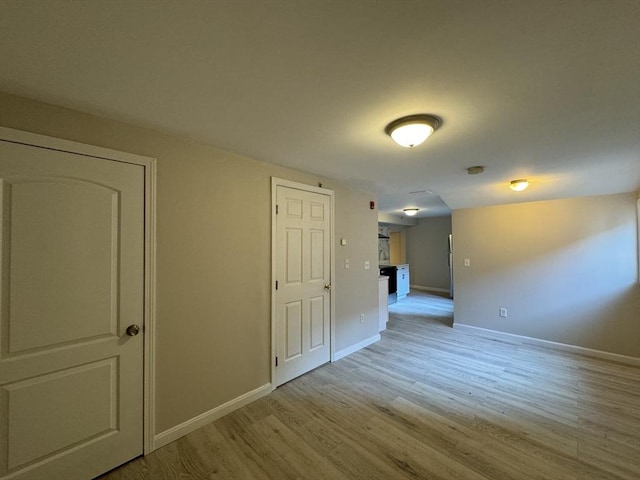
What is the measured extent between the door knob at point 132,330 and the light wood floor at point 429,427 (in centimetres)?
88

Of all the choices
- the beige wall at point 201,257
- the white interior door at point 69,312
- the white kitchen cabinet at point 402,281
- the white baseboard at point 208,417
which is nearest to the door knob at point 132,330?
the white interior door at point 69,312

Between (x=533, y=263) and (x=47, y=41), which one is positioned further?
(x=533, y=263)

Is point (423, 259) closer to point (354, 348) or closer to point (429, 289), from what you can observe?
point (429, 289)

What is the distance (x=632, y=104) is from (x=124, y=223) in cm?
324

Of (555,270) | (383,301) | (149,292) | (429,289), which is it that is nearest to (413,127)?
(149,292)

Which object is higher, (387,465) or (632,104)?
(632,104)

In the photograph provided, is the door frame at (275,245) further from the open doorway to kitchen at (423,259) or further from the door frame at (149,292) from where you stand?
the open doorway to kitchen at (423,259)

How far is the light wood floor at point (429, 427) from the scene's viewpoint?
5.61ft

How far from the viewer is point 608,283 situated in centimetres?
334

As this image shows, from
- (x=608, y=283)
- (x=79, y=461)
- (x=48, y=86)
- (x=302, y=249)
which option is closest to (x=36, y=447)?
(x=79, y=461)

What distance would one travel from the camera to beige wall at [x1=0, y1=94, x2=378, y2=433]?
1752mm

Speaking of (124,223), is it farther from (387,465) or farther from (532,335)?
(532,335)

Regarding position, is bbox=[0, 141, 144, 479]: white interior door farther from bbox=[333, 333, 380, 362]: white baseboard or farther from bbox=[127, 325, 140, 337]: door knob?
bbox=[333, 333, 380, 362]: white baseboard

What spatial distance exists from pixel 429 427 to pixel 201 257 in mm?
2311
